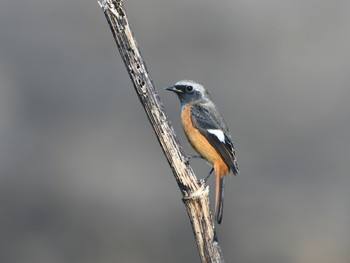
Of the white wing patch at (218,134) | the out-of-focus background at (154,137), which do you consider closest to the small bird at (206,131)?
the white wing patch at (218,134)

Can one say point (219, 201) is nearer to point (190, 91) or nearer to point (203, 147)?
point (203, 147)

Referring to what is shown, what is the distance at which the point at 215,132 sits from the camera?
→ 796 cm

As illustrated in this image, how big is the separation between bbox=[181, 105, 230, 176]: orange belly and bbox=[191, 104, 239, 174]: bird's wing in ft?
0.15

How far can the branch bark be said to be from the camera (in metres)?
5.91

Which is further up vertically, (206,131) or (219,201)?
(206,131)

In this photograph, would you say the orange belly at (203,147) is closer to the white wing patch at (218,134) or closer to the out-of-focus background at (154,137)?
the white wing patch at (218,134)

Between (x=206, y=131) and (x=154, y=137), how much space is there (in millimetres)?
6295

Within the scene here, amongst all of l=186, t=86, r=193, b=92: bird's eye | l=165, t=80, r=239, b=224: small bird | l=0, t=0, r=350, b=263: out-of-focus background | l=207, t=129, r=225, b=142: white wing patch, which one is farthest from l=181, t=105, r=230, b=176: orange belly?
l=0, t=0, r=350, b=263: out-of-focus background

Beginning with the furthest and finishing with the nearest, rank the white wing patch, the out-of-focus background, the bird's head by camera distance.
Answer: the out-of-focus background → the bird's head → the white wing patch

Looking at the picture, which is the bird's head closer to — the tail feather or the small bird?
the small bird

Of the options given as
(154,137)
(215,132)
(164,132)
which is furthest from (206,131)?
(154,137)

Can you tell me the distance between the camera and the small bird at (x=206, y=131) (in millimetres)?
7805
